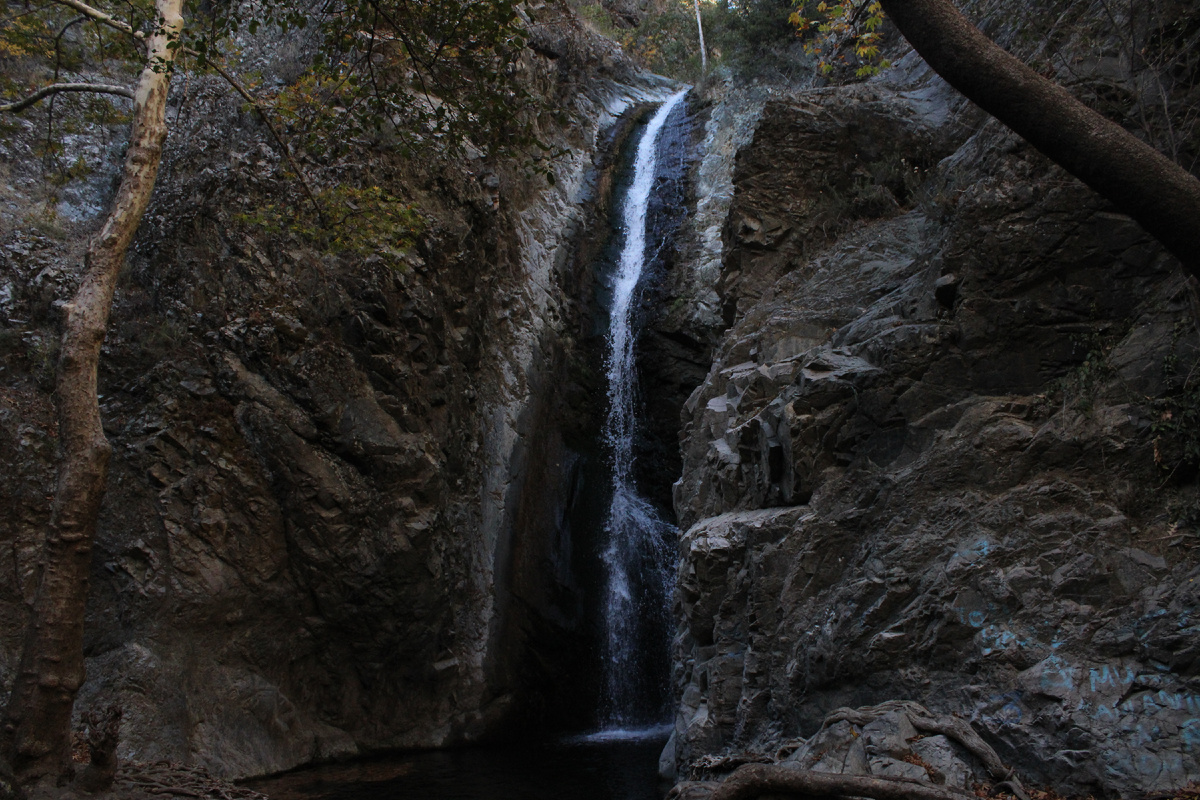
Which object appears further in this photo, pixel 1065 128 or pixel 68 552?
pixel 68 552

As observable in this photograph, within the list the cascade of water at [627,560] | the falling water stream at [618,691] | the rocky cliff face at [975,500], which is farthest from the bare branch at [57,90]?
the cascade of water at [627,560]

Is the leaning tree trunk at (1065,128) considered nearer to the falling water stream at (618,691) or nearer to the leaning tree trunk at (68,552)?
the leaning tree trunk at (68,552)

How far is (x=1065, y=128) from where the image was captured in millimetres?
4066

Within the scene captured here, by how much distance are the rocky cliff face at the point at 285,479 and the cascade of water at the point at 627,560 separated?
0.96 m

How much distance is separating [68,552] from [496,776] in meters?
7.29

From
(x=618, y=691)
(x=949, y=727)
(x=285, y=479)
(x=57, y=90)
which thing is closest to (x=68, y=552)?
(x=57, y=90)

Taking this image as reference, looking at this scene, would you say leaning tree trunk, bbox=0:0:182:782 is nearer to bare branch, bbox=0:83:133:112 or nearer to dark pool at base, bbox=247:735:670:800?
bare branch, bbox=0:83:133:112

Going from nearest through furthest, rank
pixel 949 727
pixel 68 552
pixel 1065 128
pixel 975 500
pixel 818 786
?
1. pixel 1065 128
2. pixel 818 786
3. pixel 949 727
4. pixel 68 552
5. pixel 975 500

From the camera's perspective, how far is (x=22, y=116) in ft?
44.9

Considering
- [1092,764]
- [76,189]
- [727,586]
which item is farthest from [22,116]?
[1092,764]

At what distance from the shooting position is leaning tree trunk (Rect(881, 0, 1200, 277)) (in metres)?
3.86

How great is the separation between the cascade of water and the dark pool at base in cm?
134

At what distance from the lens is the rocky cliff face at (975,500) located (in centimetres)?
521

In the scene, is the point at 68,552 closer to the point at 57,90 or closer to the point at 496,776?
the point at 57,90
